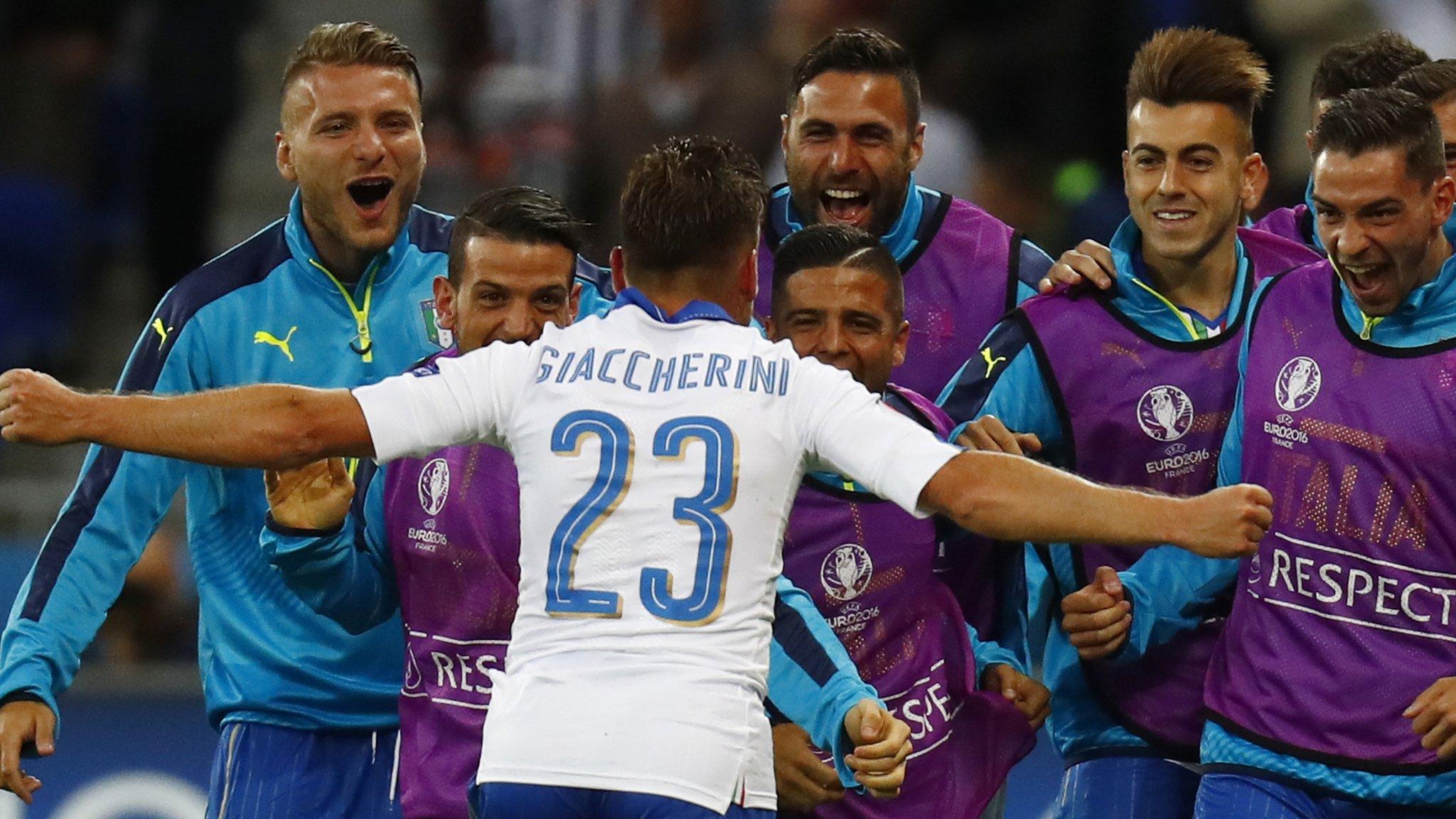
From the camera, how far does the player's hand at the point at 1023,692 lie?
5.07m

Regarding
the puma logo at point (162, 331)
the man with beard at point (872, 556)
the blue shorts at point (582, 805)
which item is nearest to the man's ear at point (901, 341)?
the man with beard at point (872, 556)

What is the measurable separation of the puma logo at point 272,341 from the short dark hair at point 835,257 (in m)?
1.30

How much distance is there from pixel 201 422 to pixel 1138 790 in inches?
98.4

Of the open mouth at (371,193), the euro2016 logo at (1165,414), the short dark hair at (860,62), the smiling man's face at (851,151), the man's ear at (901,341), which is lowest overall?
the euro2016 logo at (1165,414)

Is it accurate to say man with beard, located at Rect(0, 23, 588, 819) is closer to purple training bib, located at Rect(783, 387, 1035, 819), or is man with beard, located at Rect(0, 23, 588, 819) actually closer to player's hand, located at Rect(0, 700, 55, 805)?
player's hand, located at Rect(0, 700, 55, 805)

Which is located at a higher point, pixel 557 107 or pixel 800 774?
pixel 557 107

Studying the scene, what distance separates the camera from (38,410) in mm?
3975

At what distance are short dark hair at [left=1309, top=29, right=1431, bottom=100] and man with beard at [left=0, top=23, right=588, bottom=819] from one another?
2.40m

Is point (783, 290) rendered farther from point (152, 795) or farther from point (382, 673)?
point (152, 795)

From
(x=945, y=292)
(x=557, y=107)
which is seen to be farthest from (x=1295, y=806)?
(x=557, y=107)

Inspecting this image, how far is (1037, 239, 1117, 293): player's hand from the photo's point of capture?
5.34 meters

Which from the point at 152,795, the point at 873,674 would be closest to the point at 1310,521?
the point at 873,674

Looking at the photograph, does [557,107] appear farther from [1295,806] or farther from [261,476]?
[1295,806]

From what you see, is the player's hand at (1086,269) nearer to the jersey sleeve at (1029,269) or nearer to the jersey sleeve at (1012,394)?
the jersey sleeve at (1012,394)
